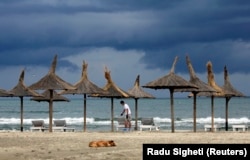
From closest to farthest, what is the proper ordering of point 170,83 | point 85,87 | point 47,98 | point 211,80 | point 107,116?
point 170,83 → point 85,87 → point 211,80 → point 47,98 → point 107,116

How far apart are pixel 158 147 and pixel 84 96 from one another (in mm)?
15401

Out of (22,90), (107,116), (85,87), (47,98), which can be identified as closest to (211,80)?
(85,87)

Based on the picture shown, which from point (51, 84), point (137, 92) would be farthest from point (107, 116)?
point (51, 84)

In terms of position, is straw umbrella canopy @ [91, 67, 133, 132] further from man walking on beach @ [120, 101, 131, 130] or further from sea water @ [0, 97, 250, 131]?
sea water @ [0, 97, 250, 131]

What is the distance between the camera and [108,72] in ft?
83.3

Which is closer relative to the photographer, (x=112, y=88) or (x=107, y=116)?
(x=112, y=88)

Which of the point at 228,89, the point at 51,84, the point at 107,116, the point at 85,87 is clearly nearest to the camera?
the point at 51,84

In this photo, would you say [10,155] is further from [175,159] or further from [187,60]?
[187,60]

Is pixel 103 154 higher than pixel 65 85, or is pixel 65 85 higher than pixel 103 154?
pixel 65 85

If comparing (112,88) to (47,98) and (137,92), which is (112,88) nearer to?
(137,92)

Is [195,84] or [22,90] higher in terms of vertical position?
[195,84]

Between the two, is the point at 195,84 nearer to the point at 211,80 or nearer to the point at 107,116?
the point at 211,80

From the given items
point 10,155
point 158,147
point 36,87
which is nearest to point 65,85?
point 36,87

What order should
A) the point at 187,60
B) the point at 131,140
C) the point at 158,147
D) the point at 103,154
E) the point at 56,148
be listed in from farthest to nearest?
the point at 187,60
the point at 131,140
the point at 56,148
the point at 103,154
the point at 158,147
